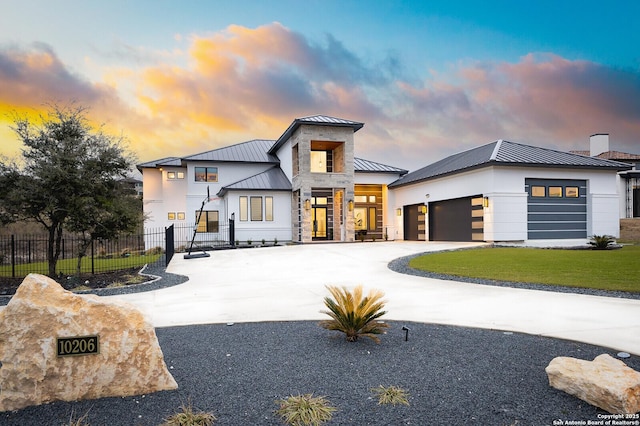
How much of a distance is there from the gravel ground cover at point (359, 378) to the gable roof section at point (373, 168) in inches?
1006

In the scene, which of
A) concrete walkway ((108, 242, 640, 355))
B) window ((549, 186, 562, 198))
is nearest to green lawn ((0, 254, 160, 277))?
concrete walkway ((108, 242, 640, 355))

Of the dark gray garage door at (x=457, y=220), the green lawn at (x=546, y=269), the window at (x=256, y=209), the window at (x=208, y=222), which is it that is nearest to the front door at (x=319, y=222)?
the window at (x=256, y=209)

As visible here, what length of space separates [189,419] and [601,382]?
3.39 meters

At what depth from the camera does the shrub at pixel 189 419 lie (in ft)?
9.85

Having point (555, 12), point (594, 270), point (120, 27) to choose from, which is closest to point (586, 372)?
point (594, 270)

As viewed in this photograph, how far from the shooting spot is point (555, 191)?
23188 mm

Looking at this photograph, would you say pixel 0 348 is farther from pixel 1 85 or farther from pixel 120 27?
pixel 1 85

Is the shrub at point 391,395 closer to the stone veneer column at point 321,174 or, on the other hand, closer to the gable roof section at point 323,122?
the stone veneer column at point 321,174

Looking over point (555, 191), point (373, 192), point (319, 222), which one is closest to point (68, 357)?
point (319, 222)

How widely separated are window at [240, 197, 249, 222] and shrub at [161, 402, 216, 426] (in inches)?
989

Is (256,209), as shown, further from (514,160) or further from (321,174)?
(514,160)

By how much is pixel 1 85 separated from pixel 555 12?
103ft

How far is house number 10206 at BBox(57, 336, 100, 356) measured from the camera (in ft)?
11.2

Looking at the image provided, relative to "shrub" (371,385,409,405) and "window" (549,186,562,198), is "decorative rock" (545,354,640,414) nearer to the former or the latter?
"shrub" (371,385,409,405)
